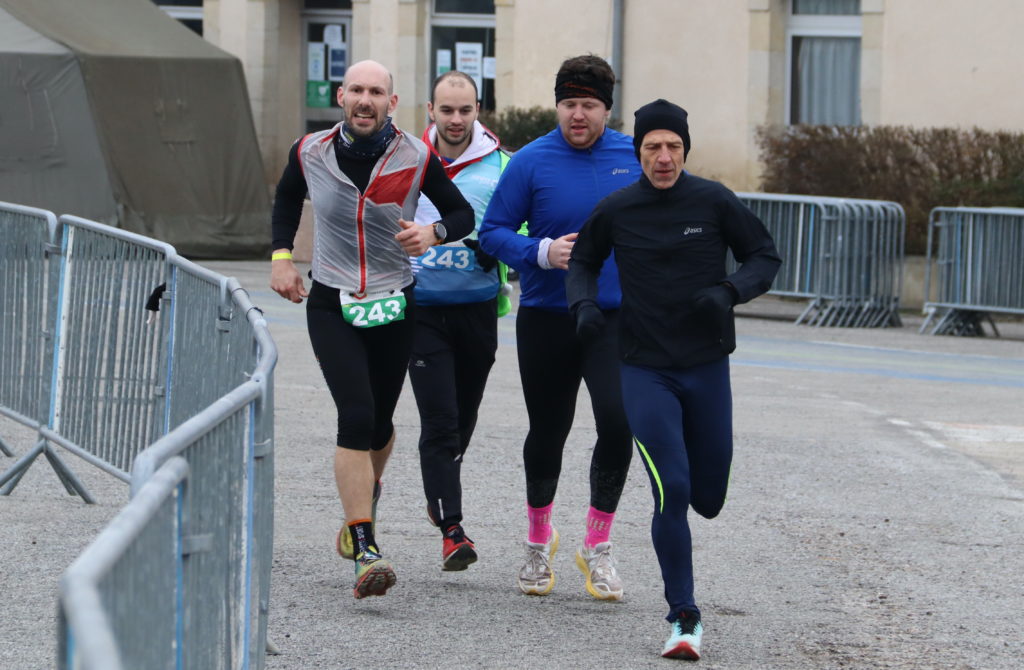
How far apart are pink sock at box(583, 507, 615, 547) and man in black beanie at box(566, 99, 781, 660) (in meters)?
0.56

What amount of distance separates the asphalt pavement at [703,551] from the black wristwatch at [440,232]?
126cm

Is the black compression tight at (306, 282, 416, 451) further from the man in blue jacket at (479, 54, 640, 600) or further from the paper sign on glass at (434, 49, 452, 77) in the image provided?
the paper sign on glass at (434, 49, 452, 77)

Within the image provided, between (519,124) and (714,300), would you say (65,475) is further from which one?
(519,124)

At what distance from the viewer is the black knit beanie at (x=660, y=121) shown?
603cm

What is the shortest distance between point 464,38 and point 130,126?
19.9ft

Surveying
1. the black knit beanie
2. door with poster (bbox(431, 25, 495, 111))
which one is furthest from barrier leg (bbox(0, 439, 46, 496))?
door with poster (bbox(431, 25, 495, 111))

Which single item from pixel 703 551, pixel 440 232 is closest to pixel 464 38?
pixel 703 551

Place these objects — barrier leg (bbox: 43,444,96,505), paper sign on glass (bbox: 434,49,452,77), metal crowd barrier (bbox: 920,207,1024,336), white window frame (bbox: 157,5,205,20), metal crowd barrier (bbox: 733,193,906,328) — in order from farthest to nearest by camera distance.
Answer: white window frame (bbox: 157,5,205,20) < paper sign on glass (bbox: 434,49,452,77) < metal crowd barrier (bbox: 733,193,906,328) < metal crowd barrier (bbox: 920,207,1024,336) < barrier leg (bbox: 43,444,96,505)

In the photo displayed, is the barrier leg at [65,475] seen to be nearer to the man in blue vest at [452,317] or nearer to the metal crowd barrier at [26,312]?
the metal crowd barrier at [26,312]

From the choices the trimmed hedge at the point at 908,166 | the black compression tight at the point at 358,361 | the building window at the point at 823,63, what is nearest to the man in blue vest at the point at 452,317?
the black compression tight at the point at 358,361

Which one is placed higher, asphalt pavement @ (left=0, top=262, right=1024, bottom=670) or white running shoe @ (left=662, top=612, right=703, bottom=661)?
white running shoe @ (left=662, top=612, right=703, bottom=661)

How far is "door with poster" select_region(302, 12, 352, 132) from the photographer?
2647 centimetres

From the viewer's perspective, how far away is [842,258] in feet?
56.6

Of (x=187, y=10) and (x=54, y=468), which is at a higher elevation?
(x=187, y=10)
